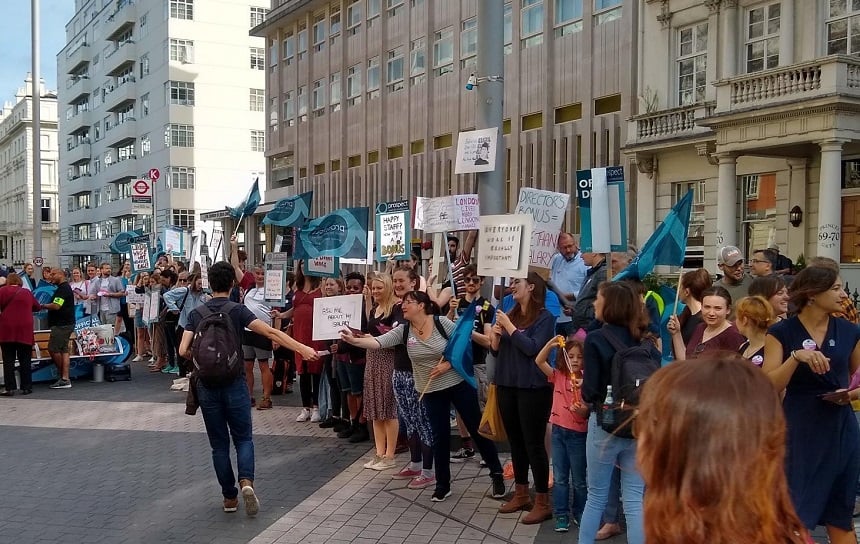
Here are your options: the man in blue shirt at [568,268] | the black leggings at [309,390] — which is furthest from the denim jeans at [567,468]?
the black leggings at [309,390]

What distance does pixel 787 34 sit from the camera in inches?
748

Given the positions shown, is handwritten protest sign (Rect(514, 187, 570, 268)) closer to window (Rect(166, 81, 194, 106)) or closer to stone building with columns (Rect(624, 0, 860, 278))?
stone building with columns (Rect(624, 0, 860, 278))

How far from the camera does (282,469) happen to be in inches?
316

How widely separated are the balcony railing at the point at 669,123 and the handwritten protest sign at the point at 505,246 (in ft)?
46.0

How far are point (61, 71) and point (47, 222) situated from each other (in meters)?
22.2

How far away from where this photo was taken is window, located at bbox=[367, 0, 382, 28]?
35.3 meters

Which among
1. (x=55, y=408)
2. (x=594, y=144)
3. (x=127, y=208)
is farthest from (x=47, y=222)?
(x=55, y=408)

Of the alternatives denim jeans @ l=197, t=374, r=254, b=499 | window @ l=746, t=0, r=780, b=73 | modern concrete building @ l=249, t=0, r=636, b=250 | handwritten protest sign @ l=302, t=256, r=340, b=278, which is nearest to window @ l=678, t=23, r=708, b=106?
window @ l=746, t=0, r=780, b=73

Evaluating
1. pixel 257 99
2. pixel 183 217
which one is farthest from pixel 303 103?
pixel 257 99

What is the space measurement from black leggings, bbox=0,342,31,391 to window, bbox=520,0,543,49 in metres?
18.4

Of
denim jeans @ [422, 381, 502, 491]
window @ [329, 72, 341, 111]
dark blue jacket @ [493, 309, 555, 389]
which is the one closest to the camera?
dark blue jacket @ [493, 309, 555, 389]

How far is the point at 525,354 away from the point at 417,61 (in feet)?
92.0

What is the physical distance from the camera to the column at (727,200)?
19188 mm

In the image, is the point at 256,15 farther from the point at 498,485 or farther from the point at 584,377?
the point at 584,377
